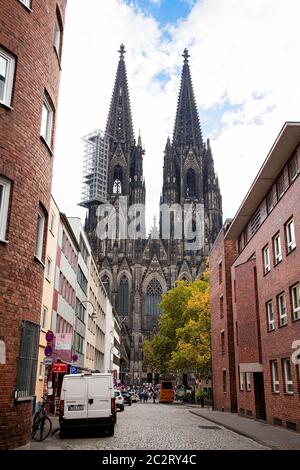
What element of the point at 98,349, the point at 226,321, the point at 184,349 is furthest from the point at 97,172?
the point at 226,321

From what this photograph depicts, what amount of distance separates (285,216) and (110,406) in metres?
8.83

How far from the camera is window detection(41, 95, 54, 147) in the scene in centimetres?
1348

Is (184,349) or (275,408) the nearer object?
(275,408)

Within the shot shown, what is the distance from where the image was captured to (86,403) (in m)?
16.8

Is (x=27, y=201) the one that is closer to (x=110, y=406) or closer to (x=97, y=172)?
(x=110, y=406)

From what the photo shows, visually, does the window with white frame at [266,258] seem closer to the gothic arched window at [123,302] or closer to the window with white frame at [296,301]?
the window with white frame at [296,301]

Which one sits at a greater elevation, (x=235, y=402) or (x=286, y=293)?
(x=286, y=293)

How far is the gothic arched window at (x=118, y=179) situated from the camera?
93312mm

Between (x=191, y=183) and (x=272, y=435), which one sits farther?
(x=191, y=183)

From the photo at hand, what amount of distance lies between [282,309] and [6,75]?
43.7ft

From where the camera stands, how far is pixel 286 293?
18969mm

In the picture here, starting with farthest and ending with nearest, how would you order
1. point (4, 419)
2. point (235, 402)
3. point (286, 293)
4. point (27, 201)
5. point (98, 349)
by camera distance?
1. point (98, 349)
2. point (235, 402)
3. point (286, 293)
4. point (27, 201)
5. point (4, 419)

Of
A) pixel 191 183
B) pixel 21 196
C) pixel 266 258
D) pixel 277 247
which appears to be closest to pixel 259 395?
pixel 266 258

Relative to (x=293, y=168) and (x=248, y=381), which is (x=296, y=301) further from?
(x=248, y=381)
